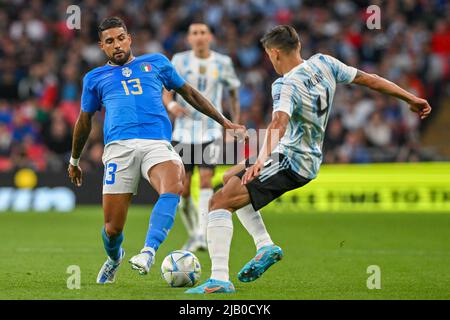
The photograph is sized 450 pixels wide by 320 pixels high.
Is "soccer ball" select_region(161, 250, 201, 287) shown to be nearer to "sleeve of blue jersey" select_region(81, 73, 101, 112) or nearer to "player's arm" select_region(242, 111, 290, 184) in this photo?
"player's arm" select_region(242, 111, 290, 184)

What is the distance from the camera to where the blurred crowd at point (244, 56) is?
60.5 feet

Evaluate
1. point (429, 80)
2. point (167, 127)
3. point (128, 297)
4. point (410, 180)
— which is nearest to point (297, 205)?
point (410, 180)

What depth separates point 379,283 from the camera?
7.62 m

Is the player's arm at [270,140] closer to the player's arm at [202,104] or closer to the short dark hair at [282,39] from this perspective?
the short dark hair at [282,39]

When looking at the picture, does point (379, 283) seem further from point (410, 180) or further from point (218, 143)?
point (410, 180)

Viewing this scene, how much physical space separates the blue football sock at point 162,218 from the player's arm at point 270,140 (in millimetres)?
817

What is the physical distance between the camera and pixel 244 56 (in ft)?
68.6

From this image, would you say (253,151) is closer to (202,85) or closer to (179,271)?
(202,85)

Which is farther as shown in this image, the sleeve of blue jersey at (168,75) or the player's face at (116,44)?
the sleeve of blue jersey at (168,75)

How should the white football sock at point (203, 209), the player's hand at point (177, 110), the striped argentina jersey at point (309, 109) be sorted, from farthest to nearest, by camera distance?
1. the player's hand at point (177, 110)
2. the white football sock at point (203, 209)
3. the striped argentina jersey at point (309, 109)

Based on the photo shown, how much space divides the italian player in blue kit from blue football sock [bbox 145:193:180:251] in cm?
6

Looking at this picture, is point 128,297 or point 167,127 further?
point 167,127

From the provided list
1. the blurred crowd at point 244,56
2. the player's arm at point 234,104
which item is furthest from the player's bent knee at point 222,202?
the blurred crowd at point 244,56
